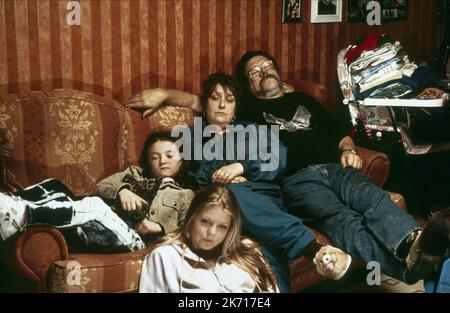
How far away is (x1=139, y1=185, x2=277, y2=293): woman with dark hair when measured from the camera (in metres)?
1.80

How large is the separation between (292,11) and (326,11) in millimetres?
249

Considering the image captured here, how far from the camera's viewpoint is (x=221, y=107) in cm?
237

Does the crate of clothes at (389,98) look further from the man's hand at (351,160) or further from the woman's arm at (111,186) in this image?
the woman's arm at (111,186)

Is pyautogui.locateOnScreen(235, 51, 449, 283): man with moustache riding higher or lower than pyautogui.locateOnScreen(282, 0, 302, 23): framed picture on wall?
lower

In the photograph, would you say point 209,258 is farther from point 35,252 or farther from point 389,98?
point 389,98

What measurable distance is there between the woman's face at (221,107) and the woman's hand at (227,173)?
26 centimetres

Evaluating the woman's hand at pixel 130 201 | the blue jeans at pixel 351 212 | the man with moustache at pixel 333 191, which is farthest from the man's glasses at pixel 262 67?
the woman's hand at pixel 130 201

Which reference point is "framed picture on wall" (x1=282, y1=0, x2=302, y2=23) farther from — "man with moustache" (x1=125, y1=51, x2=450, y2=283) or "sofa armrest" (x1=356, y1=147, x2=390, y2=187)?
"sofa armrest" (x1=356, y1=147, x2=390, y2=187)

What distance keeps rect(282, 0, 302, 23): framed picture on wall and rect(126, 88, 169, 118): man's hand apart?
3.40 ft

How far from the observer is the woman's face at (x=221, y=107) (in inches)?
93.4

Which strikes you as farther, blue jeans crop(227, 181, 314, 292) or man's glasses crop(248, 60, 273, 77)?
man's glasses crop(248, 60, 273, 77)

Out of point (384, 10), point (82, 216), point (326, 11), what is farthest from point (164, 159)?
point (384, 10)

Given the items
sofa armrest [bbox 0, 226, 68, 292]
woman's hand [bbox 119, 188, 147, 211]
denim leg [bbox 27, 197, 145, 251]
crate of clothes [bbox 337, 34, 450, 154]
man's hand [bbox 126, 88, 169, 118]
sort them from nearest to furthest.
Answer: sofa armrest [bbox 0, 226, 68, 292], denim leg [bbox 27, 197, 145, 251], woman's hand [bbox 119, 188, 147, 211], man's hand [bbox 126, 88, 169, 118], crate of clothes [bbox 337, 34, 450, 154]

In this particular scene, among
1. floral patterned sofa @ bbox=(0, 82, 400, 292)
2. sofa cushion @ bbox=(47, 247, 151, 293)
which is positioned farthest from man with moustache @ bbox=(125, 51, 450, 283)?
sofa cushion @ bbox=(47, 247, 151, 293)
